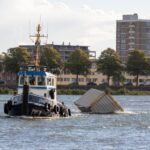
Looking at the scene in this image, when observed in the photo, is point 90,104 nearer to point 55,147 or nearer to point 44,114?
point 44,114

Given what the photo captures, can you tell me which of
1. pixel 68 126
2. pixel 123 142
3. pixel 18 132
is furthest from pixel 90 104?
pixel 123 142

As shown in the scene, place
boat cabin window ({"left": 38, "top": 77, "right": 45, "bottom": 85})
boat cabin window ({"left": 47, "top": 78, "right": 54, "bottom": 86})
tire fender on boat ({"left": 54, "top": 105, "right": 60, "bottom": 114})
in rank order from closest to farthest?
boat cabin window ({"left": 38, "top": 77, "right": 45, "bottom": 85}) < boat cabin window ({"left": 47, "top": 78, "right": 54, "bottom": 86}) < tire fender on boat ({"left": 54, "top": 105, "right": 60, "bottom": 114})

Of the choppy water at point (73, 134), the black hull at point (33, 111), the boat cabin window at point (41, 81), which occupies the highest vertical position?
the boat cabin window at point (41, 81)

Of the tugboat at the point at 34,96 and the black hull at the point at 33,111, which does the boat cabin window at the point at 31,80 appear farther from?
the black hull at the point at 33,111

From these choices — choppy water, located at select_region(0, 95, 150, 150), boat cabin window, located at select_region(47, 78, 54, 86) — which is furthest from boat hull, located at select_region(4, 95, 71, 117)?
boat cabin window, located at select_region(47, 78, 54, 86)

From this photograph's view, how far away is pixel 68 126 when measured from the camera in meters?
83.3

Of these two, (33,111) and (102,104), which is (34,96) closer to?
(33,111)

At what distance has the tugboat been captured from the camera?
300 ft

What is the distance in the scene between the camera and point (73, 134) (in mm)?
73188

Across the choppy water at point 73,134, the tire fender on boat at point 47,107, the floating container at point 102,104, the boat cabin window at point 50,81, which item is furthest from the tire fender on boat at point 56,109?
the floating container at point 102,104

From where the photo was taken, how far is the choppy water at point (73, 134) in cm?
6278

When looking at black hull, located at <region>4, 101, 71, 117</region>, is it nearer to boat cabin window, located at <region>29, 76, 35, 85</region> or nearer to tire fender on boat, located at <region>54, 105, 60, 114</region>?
tire fender on boat, located at <region>54, 105, 60, 114</region>

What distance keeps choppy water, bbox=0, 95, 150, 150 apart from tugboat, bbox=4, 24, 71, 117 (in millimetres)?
1697

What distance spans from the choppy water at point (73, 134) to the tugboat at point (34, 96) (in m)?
1.70
